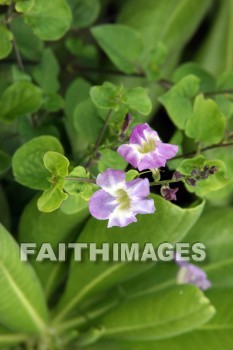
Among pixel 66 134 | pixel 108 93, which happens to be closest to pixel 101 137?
pixel 108 93

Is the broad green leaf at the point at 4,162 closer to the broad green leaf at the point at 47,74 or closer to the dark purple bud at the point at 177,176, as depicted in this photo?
the broad green leaf at the point at 47,74

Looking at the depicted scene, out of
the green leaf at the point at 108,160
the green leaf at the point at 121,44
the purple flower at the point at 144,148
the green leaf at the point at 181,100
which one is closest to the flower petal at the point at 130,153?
the purple flower at the point at 144,148

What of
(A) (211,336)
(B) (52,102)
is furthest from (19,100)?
(A) (211,336)

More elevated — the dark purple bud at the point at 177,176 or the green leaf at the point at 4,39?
the green leaf at the point at 4,39

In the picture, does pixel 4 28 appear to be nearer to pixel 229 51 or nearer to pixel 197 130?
pixel 197 130

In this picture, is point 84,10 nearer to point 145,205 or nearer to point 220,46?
point 220,46
